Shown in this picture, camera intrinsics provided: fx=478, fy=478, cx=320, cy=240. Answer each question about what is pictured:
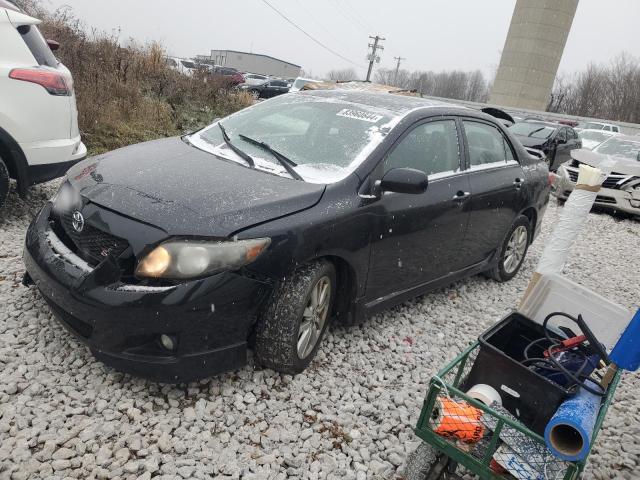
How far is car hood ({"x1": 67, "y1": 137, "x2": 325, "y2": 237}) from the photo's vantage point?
236 centimetres

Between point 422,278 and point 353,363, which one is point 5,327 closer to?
point 353,363

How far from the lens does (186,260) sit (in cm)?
226

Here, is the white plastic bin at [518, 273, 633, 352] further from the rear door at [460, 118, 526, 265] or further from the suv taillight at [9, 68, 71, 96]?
the suv taillight at [9, 68, 71, 96]

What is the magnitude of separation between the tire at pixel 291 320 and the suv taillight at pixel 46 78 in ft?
9.34

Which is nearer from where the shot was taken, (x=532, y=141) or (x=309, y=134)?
(x=309, y=134)

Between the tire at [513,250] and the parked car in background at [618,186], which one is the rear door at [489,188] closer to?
the tire at [513,250]

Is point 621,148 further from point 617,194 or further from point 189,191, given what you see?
point 189,191

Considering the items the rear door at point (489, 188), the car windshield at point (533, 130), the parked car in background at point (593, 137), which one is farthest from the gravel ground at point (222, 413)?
the parked car in background at point (593, 137)

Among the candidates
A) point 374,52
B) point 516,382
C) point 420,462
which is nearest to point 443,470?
point 420,462

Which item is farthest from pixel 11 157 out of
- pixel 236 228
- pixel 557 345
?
pixel 557 345

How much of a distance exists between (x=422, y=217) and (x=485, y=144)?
139 centimetres

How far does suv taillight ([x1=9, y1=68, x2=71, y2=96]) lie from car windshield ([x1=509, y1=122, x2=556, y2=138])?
12515 millimetres

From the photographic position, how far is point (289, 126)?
3547 mm

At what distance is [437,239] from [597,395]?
5.45ft
